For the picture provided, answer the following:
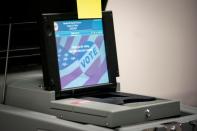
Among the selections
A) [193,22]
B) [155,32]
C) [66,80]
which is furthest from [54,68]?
[193,22]

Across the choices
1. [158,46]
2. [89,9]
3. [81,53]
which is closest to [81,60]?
[81,53]

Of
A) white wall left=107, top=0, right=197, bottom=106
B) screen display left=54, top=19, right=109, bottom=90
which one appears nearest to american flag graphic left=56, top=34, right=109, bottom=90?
screen display left=54, top=19, right=109, bottom=90

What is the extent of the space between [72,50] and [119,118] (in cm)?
25

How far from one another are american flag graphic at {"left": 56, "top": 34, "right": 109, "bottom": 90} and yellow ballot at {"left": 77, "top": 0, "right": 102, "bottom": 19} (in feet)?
0.18

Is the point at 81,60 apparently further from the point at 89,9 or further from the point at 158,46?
the point at 158,46

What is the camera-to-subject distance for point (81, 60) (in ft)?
3.64

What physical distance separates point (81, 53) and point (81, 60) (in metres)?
0.02

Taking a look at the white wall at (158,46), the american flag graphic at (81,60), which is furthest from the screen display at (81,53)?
the white wall at (158,46)

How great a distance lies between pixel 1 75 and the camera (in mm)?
1278

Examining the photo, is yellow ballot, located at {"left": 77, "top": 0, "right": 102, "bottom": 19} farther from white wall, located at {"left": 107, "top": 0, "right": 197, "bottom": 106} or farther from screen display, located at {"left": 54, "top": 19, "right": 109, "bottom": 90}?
white wall, located at {"left": 107, "top": 0, "right": 197, "bottom": 106}

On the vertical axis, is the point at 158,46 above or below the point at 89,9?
below

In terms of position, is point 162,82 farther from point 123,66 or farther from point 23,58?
point 23,58

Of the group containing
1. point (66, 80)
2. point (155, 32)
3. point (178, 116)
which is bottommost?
point (178, 116)

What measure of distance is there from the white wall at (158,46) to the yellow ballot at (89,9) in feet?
2.16
